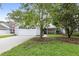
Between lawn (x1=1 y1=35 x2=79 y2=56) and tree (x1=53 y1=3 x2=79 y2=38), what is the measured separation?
0.27 meters

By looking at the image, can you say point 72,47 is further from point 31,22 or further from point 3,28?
point 3,28

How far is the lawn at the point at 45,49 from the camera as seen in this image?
4758 millimetres

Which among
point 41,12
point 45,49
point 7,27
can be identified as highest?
point 41,12

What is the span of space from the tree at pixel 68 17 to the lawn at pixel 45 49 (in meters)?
0.27

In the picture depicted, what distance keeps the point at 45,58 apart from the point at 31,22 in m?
0.89

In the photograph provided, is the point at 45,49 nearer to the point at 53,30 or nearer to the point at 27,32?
the point at 53,30

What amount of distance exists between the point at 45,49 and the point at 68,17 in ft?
2.75

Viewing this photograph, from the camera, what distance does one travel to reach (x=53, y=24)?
5141mm

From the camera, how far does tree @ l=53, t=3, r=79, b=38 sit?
5.08 m

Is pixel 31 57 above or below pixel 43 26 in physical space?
below

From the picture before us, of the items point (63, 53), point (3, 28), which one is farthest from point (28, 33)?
point (63, 53)

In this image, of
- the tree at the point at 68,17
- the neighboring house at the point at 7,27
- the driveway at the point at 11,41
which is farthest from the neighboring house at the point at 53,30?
the neighboring house at the point at 7,27

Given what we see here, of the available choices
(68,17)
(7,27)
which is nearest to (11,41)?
(7,27)

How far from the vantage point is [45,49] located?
4.89m
